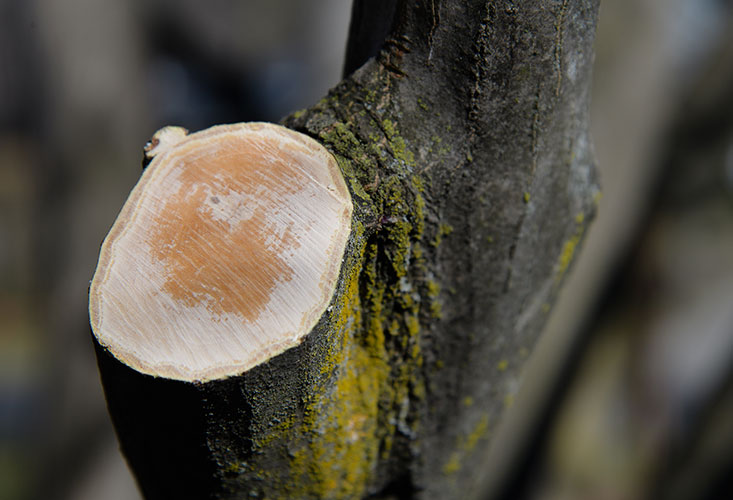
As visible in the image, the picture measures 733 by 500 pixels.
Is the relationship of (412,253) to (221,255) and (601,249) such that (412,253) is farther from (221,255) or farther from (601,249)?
(601,249)

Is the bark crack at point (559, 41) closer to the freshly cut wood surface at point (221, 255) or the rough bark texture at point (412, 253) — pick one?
the rough bark texture at point (412, 253)

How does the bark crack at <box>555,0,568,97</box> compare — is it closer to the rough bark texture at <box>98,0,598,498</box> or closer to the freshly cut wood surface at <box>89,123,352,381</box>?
the rough bark texture at <box>98,0,598,498</box>

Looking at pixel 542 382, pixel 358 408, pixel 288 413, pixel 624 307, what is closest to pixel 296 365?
pixel 288 413

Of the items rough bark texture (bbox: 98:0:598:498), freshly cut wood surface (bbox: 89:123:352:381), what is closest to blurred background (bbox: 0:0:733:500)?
rough bark texture (bbox: 98:0:598:498)

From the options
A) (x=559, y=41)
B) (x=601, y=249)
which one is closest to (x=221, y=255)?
(x=559, y=41)

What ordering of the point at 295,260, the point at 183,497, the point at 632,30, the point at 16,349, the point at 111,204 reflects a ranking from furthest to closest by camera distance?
the point at 16,349, the point at 111,204, the point at 632,30, the point at 183,497, the point at 295,260

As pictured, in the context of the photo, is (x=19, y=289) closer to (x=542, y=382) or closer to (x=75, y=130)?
(x=75, y=130)
